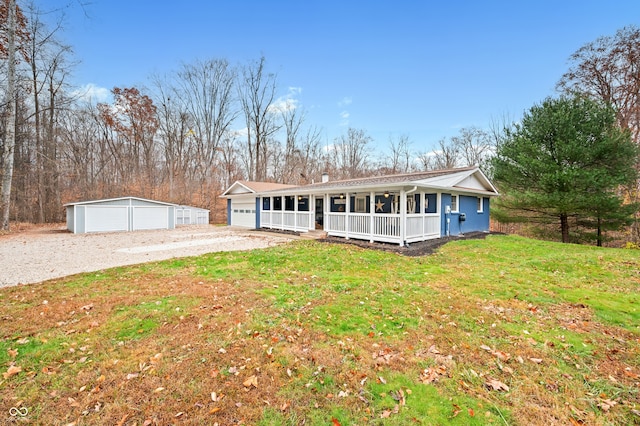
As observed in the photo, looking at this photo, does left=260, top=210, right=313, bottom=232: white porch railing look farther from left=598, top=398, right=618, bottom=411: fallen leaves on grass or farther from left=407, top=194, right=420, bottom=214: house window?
left=598, top=398, right=618, bottom=411: fallen leaves on grass

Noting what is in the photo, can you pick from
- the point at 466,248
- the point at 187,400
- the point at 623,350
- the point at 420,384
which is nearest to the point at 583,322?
the point at 623,350

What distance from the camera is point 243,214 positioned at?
63.4 ft

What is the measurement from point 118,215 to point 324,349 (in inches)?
733

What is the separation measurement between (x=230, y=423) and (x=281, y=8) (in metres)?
16.9

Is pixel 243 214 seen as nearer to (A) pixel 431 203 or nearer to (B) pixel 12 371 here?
(A) pixel 431 203

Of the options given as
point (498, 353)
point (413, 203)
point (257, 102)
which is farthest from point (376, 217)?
point (257, 102)

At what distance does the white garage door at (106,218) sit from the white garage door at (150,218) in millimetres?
546

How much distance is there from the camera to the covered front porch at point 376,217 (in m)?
10.1

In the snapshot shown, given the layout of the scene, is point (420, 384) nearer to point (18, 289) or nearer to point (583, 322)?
point (583, 322)

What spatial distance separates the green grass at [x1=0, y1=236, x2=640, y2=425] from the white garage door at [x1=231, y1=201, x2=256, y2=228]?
12.7 m

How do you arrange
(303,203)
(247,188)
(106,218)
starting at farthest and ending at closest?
(247,188)
(106,218)
(303,203)

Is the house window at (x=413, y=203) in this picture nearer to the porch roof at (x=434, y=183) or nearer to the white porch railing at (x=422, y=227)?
the white porch railing at (x=422, y=227)

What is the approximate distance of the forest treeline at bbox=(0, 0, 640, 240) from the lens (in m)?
20.0

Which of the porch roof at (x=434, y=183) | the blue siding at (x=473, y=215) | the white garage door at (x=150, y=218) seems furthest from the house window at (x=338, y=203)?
the white garage door at (x=150, y=218)
